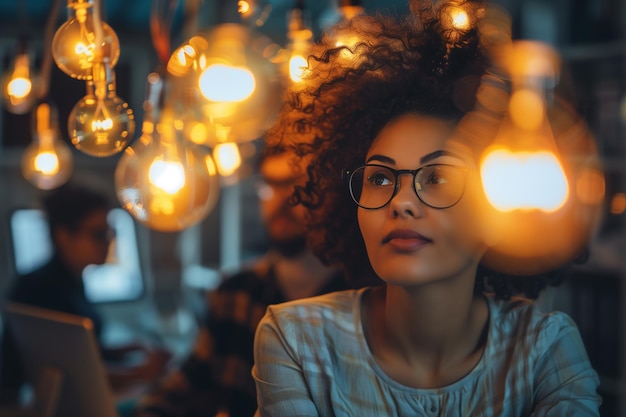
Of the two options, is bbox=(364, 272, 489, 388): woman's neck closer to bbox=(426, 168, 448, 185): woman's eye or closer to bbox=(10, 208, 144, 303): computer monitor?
bbox=(426, 168, 448, 185): woman's eye

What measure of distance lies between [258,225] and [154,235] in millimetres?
714

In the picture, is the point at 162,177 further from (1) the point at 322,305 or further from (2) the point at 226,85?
(1) the point at 322,305

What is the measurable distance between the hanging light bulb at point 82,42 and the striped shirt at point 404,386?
0.55 meters

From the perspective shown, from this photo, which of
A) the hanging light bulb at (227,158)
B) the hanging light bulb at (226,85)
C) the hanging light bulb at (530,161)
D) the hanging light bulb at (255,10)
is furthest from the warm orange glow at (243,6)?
the hanging light bulb at (227,158)

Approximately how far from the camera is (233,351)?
2.52 m

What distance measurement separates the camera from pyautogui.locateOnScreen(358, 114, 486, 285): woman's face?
1048mm

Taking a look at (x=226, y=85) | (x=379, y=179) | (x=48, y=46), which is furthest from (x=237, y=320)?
(x=379, y=179)

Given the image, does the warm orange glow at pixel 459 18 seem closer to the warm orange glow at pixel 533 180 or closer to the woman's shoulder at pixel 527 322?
the warm orange glow at pixel 533 180

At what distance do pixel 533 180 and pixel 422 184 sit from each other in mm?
1099

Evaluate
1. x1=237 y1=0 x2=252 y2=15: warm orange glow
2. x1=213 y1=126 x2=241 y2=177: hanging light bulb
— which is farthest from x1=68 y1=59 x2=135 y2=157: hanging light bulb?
x1=213 y1=126 x2=241 y2=177: hanging light bulb

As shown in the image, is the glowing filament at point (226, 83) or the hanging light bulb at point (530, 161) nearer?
the hanging light bulb at point (530, 161)

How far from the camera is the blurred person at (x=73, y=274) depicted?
3.05 metres

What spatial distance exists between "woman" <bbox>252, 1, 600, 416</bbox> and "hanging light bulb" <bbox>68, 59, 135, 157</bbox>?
1.21 feet

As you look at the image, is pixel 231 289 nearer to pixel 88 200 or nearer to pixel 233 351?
pixel 233 351
